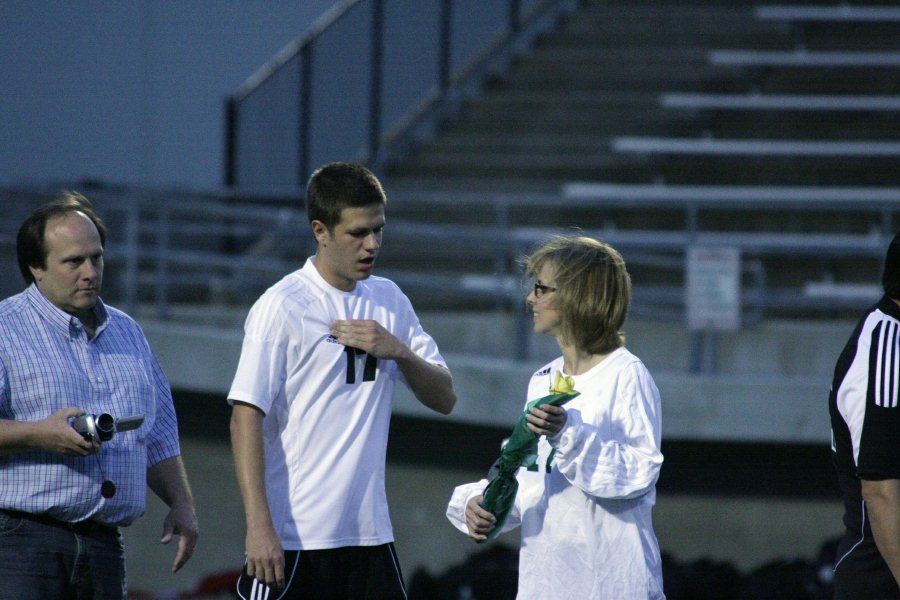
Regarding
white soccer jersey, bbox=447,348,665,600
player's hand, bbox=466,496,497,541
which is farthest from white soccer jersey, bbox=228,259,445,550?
white soccer jersey, bbox=447,348,665,600

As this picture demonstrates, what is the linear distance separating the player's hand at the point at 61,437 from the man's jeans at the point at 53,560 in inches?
9.8

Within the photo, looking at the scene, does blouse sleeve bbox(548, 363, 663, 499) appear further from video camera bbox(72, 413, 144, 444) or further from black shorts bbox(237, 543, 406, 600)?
video camera bbox(72, 413, 144, 444)

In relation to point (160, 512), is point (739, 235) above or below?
above

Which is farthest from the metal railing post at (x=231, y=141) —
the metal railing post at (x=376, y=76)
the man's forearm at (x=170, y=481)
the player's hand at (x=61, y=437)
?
the player's hand at (x=61, y=437)

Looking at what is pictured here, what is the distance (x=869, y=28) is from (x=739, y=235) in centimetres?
338

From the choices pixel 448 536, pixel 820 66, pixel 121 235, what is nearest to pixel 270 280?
pixel 121 235

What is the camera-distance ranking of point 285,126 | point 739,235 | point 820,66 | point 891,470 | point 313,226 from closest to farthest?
point 891,470 < point 313,226 < point 739,235 < point 285,126 < point 820,66

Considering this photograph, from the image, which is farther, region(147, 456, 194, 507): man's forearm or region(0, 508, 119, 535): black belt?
region(147, 456, 194, 507): man's forearm

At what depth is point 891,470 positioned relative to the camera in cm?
272

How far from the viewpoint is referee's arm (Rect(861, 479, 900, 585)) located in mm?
2729

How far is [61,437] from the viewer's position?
291cm

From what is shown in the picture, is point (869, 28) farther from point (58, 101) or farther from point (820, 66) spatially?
point (58, 101)

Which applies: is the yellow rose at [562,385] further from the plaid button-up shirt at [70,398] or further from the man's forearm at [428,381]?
the plaid button-up shirt at [70,398]

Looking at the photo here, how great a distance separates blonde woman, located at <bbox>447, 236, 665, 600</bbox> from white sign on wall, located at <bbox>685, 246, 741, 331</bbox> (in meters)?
4.11
